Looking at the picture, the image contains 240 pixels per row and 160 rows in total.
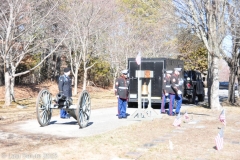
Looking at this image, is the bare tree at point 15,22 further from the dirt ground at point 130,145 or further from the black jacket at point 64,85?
the dirt ground at point 130,145

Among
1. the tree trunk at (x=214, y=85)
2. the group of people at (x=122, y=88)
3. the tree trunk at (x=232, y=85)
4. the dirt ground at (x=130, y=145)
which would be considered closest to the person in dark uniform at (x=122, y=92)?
the group of people at (x=122, y=88)

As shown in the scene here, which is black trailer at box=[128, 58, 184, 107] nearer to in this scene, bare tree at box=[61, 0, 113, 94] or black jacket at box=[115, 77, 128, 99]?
black jacket at box=[115, 77, 128, 99]

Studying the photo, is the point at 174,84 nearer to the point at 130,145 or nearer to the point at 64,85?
the point at 64,85

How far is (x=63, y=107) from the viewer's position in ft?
33.9

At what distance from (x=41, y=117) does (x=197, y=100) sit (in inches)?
654

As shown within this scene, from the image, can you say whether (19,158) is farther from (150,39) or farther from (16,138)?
(150,39)

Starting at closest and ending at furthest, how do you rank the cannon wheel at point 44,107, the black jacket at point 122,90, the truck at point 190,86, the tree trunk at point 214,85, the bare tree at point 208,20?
1. the cannon wheel at point 44,107
2. the black jacket at point 122,90
3. the bare tree at point 208,20
4. the tree trunk at point 214,85
5. the truck at point 190,86

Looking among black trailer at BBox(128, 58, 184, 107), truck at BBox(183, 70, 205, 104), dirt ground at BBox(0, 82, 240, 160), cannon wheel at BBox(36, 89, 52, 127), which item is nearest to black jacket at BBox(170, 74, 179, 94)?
dirt ground at BBox(0, 82, 240, 160)

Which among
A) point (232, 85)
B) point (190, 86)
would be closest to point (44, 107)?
point (190, 86)

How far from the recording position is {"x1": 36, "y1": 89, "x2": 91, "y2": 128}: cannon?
10.2 metres

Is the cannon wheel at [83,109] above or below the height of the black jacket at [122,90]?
below

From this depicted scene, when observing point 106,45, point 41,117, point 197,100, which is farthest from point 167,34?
point 41,117

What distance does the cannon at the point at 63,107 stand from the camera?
1018cm

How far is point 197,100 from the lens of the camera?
25469 mm
